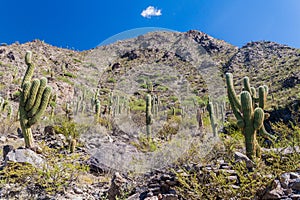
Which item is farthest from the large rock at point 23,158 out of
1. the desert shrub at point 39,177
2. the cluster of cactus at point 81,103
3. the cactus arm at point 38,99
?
the cluster of cactus at point 81,103

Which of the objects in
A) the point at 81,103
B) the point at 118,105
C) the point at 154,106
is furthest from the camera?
the point at 81,103

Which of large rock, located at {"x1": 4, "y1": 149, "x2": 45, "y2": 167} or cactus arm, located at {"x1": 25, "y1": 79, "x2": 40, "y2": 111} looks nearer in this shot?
large rock, located at {"x1": 4, "y1": 149, "x2": 45, "y2": 167}

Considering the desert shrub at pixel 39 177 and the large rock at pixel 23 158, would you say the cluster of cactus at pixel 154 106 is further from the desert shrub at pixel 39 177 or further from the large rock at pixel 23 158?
the desert shrub at pixel 39 177

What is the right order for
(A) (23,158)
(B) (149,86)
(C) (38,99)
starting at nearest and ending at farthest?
(A) (23,158) < (C) (38,99) < (B) (149,86)

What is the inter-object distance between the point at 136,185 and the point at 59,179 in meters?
1.31

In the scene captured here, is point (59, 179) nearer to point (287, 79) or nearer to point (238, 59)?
point (287, 79)

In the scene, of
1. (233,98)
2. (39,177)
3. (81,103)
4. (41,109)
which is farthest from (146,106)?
(81,103)

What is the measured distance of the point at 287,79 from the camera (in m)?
19.5

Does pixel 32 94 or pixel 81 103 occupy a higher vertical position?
pixel 81 103

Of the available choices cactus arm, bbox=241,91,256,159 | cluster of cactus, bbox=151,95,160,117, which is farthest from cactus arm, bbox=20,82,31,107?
cluster of cactus, bbox=151,95,160,117

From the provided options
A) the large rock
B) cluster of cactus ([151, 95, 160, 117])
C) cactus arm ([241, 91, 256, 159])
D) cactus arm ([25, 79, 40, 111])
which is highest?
cluster of cactus ([151, 95, 160, 117])

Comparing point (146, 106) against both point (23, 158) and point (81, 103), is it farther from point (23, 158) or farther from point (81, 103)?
point (81, 103)

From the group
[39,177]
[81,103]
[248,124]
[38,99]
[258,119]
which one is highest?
[81,103]

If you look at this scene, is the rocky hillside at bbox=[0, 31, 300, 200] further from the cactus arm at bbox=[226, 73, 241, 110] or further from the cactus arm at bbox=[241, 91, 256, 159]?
the cactus arm at bbox=[226, 73, 241, 110]
